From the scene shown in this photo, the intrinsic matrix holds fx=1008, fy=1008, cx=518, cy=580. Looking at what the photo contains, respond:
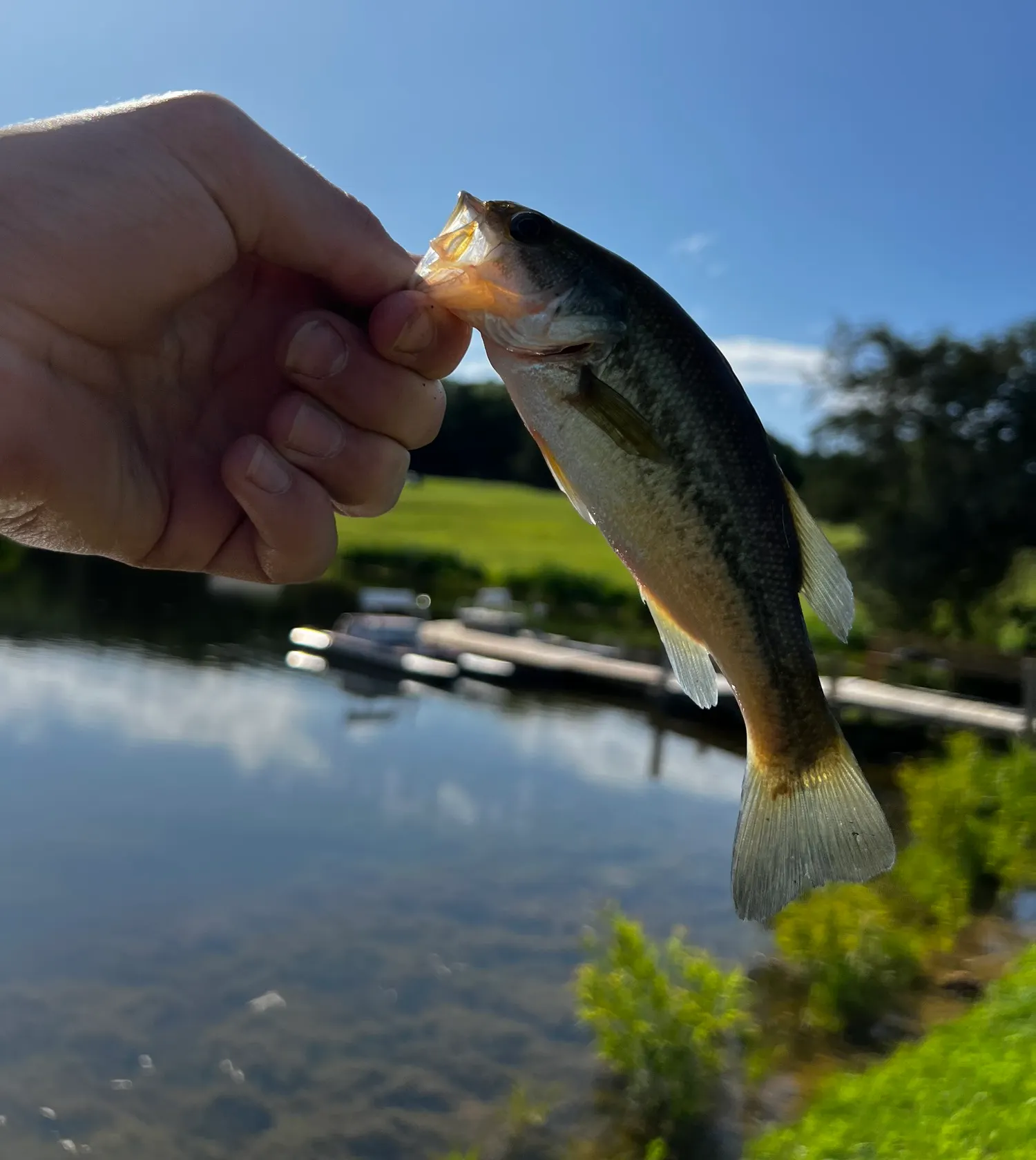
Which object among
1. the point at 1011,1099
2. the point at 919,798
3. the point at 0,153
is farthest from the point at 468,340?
the point at 919,798

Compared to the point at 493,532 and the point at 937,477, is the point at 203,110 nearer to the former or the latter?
the point at 937,477

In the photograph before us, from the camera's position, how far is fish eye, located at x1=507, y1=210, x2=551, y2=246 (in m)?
2.47

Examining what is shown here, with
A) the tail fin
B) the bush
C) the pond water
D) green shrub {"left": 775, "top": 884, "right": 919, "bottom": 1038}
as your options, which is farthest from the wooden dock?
the tail fin

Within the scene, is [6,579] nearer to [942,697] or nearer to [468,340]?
[942,697]

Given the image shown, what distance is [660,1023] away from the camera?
8562 mm

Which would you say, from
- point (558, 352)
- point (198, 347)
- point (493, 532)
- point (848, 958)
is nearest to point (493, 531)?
point (493, 532)

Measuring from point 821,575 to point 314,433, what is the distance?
1.53 m

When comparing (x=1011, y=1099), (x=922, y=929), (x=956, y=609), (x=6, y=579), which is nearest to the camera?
(x=1011, y=1099)

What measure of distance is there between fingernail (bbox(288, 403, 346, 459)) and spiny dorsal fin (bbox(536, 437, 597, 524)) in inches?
33.4

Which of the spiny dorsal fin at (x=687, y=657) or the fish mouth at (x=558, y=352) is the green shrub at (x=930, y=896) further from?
the fish mouth at (x=558, y=352)

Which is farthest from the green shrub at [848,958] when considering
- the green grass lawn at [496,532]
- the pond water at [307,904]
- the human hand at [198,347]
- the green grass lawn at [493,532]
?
the green grass lawn at [493,532]

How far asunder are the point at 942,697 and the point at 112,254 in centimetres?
2570

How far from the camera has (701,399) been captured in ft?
7.77

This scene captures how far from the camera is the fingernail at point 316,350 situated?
2.93m
